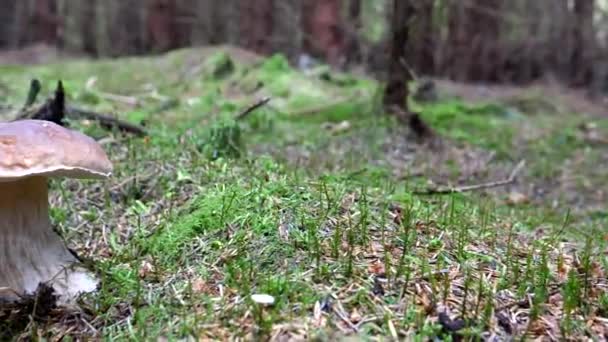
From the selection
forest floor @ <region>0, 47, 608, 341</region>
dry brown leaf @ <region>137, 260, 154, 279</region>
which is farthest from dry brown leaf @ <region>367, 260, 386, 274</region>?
dry brown leaf @ <region>137, 260, 154, 279</region>

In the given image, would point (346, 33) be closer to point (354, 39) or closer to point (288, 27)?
point (354, 39)

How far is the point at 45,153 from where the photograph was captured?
7.61ft

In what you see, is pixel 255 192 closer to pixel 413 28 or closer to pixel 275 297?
pixel 275 297

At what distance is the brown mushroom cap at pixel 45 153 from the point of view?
225 cm

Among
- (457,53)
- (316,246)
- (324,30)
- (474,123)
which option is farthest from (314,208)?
(457,53)

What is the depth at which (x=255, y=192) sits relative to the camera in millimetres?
3254

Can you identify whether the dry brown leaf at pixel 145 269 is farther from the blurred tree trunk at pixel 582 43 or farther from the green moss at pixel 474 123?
the blurred tree trunk at pixel 582 43

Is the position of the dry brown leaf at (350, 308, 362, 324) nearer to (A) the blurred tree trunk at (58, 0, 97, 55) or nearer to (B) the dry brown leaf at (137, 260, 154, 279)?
(B) the dry brown leaf at (137, 260, 154, 279)

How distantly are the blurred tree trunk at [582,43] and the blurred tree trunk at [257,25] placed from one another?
23.0ft

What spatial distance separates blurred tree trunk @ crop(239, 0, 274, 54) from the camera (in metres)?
13.8

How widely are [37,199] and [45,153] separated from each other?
0.43 m

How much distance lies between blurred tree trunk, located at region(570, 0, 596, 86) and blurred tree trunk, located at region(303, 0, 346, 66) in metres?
5.38

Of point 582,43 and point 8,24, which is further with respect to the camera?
point 8,24

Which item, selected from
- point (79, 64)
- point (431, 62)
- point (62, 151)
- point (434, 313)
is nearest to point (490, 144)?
point (434, 313)
